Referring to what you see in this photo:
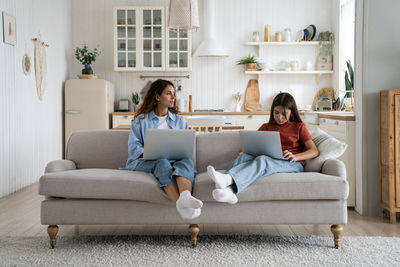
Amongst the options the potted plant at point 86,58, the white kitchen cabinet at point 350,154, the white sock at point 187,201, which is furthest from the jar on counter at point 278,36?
the white sock at point 187,201

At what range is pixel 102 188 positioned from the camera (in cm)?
295

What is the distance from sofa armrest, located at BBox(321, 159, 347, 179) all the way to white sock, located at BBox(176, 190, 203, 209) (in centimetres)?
97

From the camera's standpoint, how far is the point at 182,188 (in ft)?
9.47

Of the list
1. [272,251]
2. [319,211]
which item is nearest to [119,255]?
[272,251]

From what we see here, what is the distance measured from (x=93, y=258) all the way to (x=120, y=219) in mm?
318

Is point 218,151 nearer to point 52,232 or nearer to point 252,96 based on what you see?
point 52,232

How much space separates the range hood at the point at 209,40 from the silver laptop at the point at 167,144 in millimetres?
4132

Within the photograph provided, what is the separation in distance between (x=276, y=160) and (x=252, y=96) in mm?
4373

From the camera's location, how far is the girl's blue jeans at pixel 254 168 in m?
2.90

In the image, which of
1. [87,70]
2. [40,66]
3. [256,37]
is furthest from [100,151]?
[256,37]

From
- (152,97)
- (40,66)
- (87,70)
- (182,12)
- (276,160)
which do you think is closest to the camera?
(276,160)

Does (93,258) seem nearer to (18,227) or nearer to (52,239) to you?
(52,239)

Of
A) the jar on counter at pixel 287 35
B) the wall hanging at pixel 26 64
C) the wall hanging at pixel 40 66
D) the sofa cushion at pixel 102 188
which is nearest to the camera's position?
the sofa cushion at pixel 102 188

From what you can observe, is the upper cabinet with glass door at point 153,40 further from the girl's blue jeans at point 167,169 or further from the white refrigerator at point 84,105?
the girl's blue jeans at point 167,169
